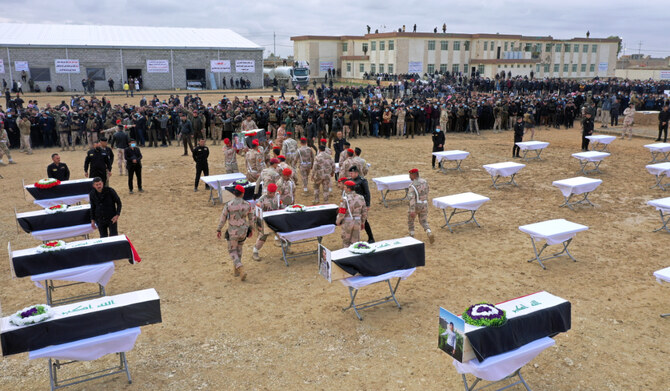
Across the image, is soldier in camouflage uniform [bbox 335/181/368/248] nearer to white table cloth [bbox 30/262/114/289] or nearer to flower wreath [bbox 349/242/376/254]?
flower wreath [bbox 349/242/376/254]

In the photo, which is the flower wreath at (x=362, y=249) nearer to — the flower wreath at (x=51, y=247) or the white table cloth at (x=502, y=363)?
the white table cloth at (x=502, y=363)

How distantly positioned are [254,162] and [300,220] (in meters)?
4.97

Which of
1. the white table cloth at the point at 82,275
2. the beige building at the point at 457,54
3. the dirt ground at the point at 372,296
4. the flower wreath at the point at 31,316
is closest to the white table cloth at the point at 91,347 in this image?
the flower wreath at the point at 31,316

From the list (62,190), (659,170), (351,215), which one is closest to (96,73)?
(62,190)

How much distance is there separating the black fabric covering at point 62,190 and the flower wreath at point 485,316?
35.2 ft

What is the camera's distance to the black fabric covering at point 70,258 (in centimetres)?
785

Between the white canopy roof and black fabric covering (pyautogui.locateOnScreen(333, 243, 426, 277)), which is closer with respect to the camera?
black fabric covering (pyautogui.locateOnScreen(333, 243, 426, 277))

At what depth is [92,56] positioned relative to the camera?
42.3m

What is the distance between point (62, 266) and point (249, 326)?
10.6 feet

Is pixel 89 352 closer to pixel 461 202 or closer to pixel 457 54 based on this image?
pixel 461 202

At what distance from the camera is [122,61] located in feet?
143

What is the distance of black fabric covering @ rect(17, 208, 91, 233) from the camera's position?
388 inches

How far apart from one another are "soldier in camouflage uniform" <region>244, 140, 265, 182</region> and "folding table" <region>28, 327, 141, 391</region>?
8255 mm

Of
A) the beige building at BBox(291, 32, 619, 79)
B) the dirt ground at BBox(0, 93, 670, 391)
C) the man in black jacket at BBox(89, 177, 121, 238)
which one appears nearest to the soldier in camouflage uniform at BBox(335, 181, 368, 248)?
the dirt ground at BBox(0, 93, 670, 391)
